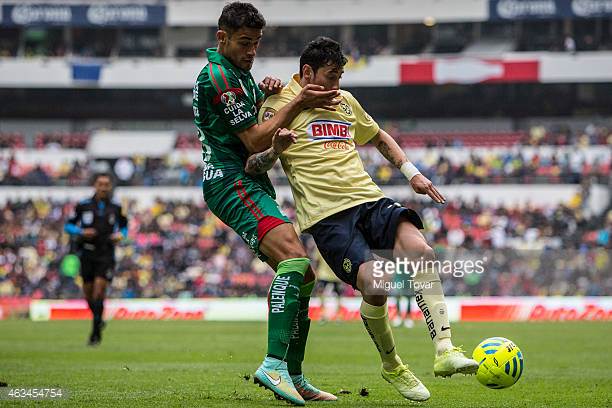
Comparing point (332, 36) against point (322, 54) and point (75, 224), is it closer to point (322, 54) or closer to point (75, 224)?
point (75, 224)

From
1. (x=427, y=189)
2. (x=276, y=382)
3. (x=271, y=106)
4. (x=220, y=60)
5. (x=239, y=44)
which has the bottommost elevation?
(x=276, y=382)

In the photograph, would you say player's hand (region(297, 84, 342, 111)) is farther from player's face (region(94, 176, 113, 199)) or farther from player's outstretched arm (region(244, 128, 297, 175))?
player's face (region(94, 176, 113, 199))

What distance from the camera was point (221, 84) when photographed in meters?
7.15

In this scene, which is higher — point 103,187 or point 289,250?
point 103,187

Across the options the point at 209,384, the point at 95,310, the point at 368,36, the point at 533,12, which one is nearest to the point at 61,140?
the point at 368,36

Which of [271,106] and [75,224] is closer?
[271,106]

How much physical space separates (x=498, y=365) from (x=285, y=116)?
220cm

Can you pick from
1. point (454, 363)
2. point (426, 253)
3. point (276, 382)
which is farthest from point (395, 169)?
point (454, 363)

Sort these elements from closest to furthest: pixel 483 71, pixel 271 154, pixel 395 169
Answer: pixel 271 154
pixel 395 169
pixel 483 71

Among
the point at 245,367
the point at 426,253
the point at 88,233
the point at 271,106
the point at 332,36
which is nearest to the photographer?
the point at 426,253

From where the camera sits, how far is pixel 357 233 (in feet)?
23.7

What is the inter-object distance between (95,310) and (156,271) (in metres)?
16.6

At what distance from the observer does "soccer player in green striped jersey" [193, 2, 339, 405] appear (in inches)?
274

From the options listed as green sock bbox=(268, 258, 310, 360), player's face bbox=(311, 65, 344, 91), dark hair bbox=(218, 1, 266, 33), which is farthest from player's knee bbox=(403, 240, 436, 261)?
dark hair bbox=(218, 1, 266, 33)
